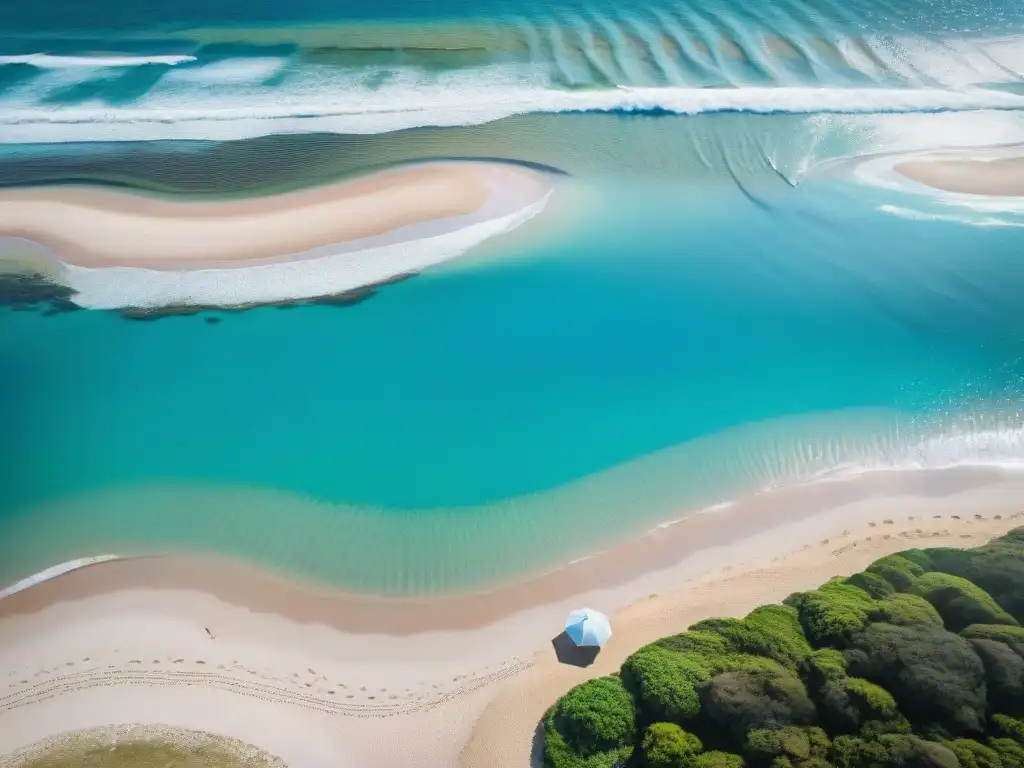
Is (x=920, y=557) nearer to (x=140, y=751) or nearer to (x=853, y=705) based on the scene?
(x=853, y=705)

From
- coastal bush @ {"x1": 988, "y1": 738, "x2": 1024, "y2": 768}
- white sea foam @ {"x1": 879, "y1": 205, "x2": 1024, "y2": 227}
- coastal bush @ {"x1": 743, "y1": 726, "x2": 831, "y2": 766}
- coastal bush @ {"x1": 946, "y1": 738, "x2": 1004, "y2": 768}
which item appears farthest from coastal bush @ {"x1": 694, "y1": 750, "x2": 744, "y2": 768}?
white sea foam @ {"x1": 879, "y1": 205, "x2": 1024, "y2": 227}

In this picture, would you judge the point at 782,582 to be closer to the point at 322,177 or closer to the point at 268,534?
the point at 268,534

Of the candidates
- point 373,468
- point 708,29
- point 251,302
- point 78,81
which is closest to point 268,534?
point 373,468

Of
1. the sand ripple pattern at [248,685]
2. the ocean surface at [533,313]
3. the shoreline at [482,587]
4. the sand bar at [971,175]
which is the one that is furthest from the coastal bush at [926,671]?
the sand bar at [971,175]

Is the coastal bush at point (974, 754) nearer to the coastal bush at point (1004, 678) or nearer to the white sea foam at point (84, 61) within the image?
the coastal bush at point (1004, 678)

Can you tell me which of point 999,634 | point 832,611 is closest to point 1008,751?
point 999,634

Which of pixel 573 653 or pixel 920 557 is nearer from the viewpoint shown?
pixel 573 653
